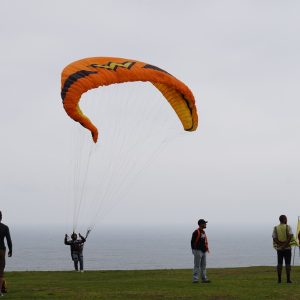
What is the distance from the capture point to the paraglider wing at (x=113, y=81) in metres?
17.7

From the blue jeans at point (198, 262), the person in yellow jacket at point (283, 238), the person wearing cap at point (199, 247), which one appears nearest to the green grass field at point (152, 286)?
the blue jeans at point (198, 262)

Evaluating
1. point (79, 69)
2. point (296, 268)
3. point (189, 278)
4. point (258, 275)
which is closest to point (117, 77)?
point (79, 69)

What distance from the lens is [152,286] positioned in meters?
16.8

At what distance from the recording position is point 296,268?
22953mm

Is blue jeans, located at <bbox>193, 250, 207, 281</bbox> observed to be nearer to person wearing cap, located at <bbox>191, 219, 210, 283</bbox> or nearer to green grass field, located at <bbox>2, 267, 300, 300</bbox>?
person wearing cap, located at <bbox>191, 219, 210, 283</bbox>

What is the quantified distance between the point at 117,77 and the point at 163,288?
22.3 feet

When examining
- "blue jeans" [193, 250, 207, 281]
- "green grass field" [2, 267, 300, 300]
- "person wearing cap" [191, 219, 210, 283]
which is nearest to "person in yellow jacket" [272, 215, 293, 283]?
"green grass field" [2, 267, 300, 300]

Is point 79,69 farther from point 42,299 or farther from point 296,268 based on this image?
point 296,268

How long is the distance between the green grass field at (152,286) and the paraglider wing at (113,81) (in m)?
4.88

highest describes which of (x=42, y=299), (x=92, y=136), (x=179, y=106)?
(x=179, y=106)

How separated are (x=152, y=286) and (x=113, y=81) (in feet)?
21.4

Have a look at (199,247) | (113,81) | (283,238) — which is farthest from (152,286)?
(113,81)

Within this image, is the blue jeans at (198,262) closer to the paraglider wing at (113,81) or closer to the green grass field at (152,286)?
the green grass field at (152,286)

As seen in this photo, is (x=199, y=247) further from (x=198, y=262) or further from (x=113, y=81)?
(x=113, y=81)
